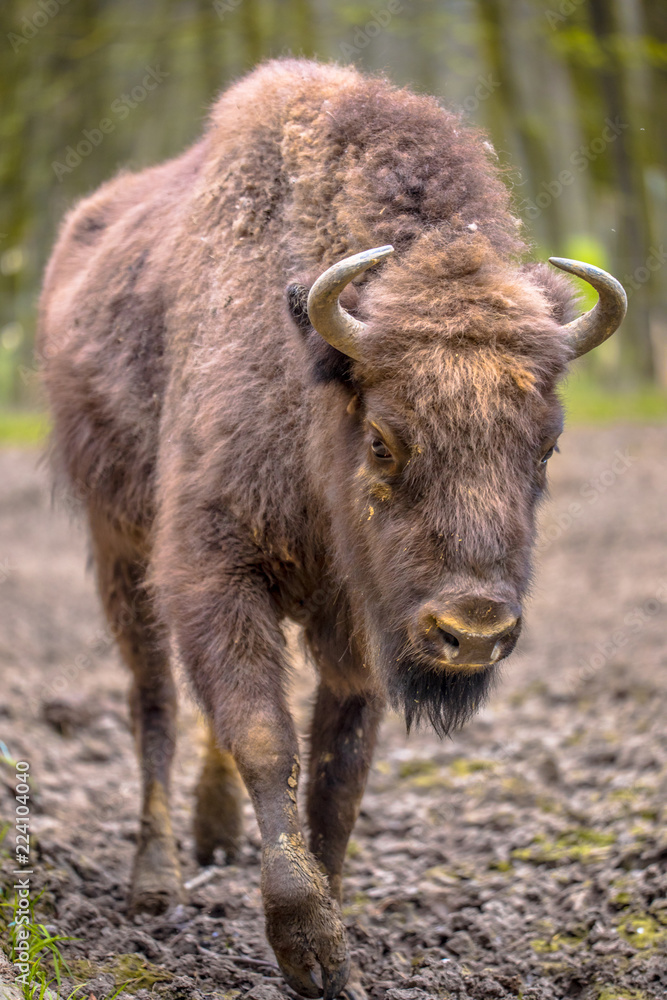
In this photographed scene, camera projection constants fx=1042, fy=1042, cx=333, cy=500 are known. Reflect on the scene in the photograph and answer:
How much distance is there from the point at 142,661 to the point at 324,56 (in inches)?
477

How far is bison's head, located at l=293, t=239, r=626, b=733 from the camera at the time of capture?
3219mm

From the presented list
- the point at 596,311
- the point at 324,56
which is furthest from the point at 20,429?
the point at 596,311

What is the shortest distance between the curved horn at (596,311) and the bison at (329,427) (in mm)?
11

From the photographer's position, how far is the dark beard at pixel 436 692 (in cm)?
349

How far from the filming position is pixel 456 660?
3.16m

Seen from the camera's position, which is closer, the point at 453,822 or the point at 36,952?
the point at 36,952

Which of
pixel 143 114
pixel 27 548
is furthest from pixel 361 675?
pixel 143 114

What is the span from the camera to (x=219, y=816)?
17.2ft

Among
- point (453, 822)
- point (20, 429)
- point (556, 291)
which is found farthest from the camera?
point (20, 429)
